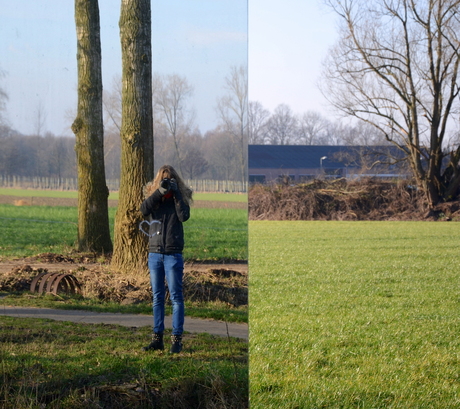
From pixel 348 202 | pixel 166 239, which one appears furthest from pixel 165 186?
pixel 348 202

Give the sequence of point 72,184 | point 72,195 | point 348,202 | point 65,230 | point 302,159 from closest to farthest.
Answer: point 72,184
point 72,195
point 65,230
point 348,202
point 302,159

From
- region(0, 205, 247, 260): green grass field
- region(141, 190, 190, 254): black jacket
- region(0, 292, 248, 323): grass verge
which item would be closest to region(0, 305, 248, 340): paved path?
region(0, 292, 248, 323): grass verge

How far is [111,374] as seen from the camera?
3799mm

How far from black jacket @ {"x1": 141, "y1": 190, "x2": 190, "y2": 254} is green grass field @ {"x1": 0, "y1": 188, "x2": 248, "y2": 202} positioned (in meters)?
0.16

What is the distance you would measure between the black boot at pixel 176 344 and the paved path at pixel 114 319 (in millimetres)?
185

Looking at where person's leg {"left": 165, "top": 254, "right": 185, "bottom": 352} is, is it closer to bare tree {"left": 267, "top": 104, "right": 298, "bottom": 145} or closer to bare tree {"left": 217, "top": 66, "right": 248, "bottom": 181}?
bare tree {"left": 217, "top": 66, "right": 248, "bottom": 181}

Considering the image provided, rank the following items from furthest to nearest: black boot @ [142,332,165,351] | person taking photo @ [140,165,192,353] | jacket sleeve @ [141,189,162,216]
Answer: jacket sleeve @ [141,189,162,216] → person taking photo @ [140,165,192,353] → black boot @ [142,332,165,351]

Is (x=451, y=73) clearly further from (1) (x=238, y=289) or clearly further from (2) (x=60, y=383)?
(2) (x=60, y=383)

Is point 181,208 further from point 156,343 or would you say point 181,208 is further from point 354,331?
point 354,331

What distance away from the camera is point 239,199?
4047mm

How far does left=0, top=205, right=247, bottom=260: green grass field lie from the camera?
451cm

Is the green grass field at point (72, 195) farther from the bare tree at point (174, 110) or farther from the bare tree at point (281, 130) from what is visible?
the bare tree at point (281, 130)

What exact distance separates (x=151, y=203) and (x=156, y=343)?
2.94 feet

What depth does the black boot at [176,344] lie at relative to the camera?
157 inches
